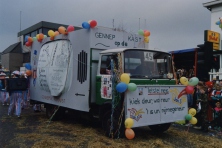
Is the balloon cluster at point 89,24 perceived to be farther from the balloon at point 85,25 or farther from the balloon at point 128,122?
the balloon at point 128,122

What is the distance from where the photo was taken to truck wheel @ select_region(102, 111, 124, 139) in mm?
6941

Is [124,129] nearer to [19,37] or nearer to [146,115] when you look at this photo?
[146,115]

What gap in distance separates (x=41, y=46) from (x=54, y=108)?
8.72ft

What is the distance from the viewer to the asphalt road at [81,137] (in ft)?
21.5

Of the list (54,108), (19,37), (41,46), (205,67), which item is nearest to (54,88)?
(54,108)

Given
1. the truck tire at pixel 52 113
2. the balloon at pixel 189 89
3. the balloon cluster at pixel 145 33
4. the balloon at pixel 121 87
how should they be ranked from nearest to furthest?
the balloon at pixel 121 87, the balloon at pixel 189 89, the balloon cluster at pixel 145 33, the truck tire at pixel 52 113

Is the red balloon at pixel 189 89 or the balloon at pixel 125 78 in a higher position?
the balloon at pixel 125 78

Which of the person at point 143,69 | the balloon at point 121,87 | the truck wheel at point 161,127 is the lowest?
the truck wheel at point 161,127

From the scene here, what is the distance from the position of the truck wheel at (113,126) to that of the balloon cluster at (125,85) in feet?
3.39

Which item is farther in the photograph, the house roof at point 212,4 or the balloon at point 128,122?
the house roof at point 212,4

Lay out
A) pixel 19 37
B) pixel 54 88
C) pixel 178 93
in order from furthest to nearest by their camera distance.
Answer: pixel 19 37 < pixel 54 88 < pixel 178 93

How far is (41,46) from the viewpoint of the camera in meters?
10.9

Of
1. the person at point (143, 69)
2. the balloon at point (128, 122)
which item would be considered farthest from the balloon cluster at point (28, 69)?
the balloon at point (128, 122)

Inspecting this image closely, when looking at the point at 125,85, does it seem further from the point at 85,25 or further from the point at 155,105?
the point at 85,25
